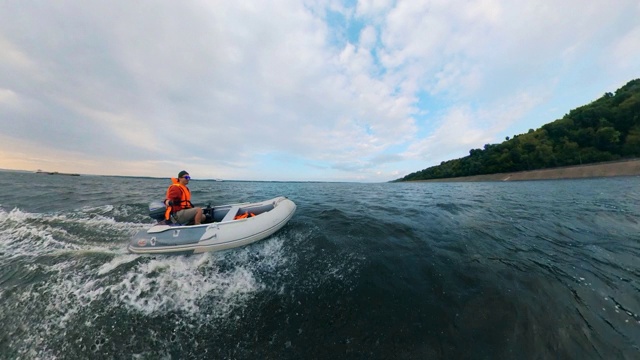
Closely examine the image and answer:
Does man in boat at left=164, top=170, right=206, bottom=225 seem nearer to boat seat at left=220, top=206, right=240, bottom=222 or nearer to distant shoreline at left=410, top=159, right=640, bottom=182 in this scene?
boat seat at left=220, top=206, right=240, bottom=222

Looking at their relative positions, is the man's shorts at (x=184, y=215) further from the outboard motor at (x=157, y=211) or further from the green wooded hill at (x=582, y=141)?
the green wooded hill at (x=582, y=141)

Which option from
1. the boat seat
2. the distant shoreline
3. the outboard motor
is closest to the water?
the outboard motor

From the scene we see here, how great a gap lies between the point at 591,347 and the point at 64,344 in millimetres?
7383

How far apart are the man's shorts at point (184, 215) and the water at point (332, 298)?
58.2 inches

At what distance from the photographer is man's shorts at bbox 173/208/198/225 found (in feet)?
21.8


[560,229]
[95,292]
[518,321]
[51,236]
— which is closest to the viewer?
[518,321]

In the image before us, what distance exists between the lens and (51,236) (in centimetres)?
667

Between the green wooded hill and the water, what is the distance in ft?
215

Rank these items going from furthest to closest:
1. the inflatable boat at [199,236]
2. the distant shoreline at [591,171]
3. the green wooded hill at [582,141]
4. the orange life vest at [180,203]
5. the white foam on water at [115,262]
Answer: the green wooded hill at [582,141]
the distant shoreline at [591,171]
the orange life vest at [180,203]
the inflatable boat at [199,236]
the white foam on water at [115,262]

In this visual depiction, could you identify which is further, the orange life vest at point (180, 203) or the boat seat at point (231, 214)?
the boat seat at point (231, 214)

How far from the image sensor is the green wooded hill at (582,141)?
4669 cm

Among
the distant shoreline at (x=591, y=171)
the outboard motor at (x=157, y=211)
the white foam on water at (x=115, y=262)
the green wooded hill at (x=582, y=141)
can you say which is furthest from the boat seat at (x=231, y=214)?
the green wooded hill at (x=582, y=141)

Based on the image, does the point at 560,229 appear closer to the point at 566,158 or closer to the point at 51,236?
the point at 51,236

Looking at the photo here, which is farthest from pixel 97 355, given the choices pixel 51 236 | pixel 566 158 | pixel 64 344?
pixel 566 158
